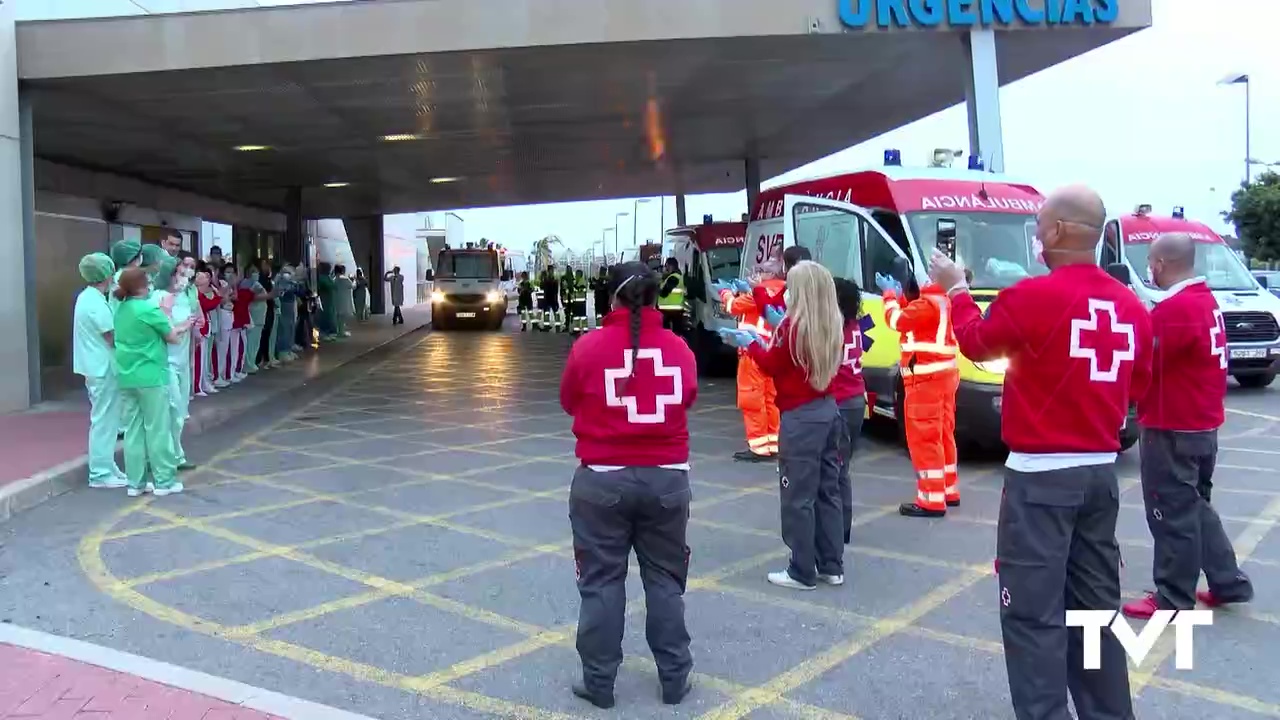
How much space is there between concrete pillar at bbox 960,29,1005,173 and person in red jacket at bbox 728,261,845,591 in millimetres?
8340

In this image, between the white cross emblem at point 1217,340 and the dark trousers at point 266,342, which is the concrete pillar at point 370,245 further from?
the white cross emblem at point 1217,340

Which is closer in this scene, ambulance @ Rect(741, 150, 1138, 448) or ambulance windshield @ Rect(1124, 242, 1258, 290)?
ambulance @ Rect(741, 150, 1138, 448)

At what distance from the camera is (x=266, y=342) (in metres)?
17.8

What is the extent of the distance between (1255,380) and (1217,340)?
11.7 metres

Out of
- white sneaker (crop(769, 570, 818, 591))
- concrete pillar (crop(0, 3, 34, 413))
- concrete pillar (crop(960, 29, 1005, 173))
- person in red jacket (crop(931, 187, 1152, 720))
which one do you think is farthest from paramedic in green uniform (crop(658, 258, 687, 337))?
person in red jacket (crop(931, 187, 1152, 720))

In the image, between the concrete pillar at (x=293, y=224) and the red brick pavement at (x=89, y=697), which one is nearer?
the red brick pavement at (x=89, y=697)

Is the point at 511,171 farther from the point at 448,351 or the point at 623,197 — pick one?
the point at 623,197

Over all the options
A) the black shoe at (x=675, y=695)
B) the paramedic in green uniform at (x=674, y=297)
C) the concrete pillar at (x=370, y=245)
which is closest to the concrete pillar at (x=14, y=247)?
the paramedic in green uniform at (x=674, y=297)

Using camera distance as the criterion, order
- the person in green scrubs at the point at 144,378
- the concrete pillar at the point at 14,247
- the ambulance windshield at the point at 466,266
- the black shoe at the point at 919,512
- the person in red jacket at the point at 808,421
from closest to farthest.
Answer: the person in red jacket at the point at 808,421
the black shoe at the point at 919,512
the person in green scrubs at the point at 144,378
the concrete pillar at the point at 14,247
the ambulance windshield at the point at 466,266

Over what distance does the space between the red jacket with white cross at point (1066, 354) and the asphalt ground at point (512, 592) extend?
1.33 m

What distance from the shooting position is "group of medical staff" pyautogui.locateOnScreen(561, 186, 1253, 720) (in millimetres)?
3295

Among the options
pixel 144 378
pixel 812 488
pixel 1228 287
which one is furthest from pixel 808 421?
pixel 1228 287

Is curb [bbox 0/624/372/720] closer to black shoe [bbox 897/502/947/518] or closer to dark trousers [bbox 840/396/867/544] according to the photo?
dark trousers [bbox 840/396/867/544]

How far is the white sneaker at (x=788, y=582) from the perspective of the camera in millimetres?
5578
